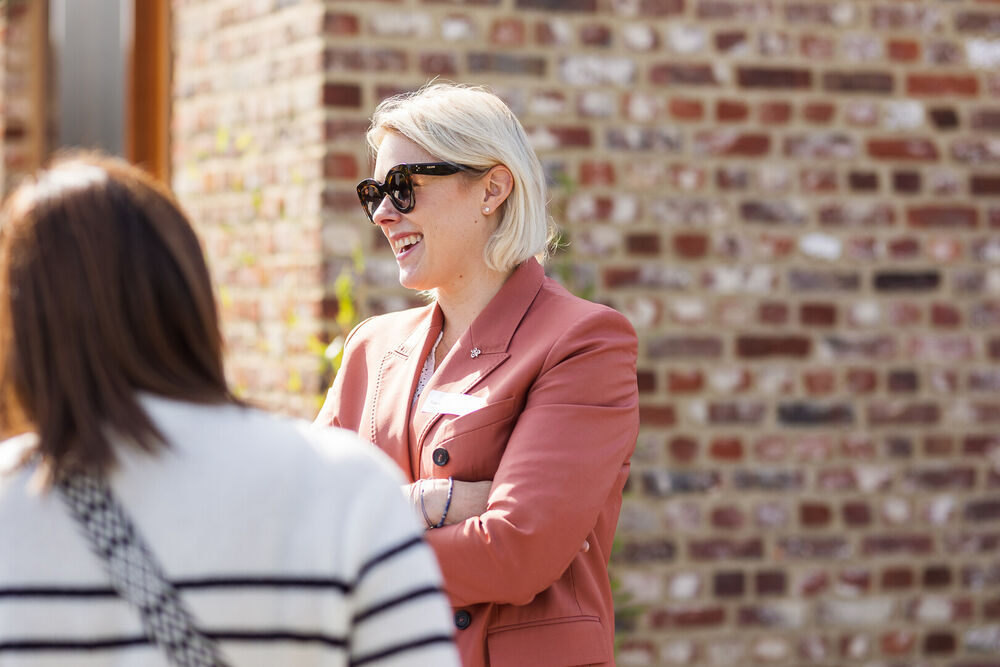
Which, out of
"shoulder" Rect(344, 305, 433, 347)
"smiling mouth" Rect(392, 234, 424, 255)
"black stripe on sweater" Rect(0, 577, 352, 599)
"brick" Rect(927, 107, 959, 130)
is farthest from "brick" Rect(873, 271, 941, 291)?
"black stripe on sweater" Rect(0, 577, 352, 599)

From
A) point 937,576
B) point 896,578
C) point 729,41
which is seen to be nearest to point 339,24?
point 729,41

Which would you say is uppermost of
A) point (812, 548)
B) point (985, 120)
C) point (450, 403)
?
point (985, 120)

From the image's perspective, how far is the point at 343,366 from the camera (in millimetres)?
2883

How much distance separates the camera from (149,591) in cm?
140

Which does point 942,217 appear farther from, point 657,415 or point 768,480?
point 657,415

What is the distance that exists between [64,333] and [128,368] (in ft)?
0.26

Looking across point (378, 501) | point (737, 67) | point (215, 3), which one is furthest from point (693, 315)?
point (378, 501)

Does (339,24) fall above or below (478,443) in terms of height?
above

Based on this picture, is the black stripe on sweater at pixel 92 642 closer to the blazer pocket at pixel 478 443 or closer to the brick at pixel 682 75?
the blazer pocket at pixel 478 443

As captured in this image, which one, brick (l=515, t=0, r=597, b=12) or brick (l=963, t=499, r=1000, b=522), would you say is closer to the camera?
brick (l=515, t=0, r=597, b=12)

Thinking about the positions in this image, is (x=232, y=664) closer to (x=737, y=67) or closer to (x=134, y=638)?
(x=134, y=638)

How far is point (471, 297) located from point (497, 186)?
9.4 inches

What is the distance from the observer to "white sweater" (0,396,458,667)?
4.62 feet

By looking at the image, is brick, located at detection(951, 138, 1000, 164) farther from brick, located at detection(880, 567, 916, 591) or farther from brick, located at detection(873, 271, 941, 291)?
brick, located at detection(880, 567, 916, 591)
